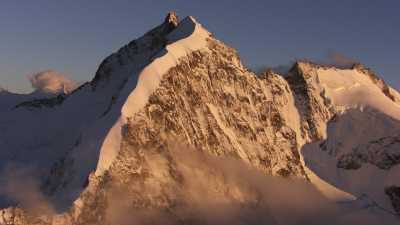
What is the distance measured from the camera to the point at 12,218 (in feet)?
587

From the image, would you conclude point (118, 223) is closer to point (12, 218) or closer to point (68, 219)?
point (68, 219)

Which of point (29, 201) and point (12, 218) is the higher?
point (29, 201)

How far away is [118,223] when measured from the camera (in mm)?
198750

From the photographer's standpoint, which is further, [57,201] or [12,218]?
[57,201]

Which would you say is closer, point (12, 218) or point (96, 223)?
point (12, 218)

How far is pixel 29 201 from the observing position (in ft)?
653

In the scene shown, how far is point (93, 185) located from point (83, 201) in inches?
245

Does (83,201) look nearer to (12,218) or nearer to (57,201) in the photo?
(57,201)

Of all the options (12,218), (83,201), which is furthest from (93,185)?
(12,218)

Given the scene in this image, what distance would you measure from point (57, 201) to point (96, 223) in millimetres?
11793

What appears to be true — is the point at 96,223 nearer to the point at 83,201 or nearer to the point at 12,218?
the point at 83,201

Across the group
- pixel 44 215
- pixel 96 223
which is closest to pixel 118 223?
pixel 96 223

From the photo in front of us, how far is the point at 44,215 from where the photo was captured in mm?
185375

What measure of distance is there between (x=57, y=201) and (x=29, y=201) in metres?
8.19
